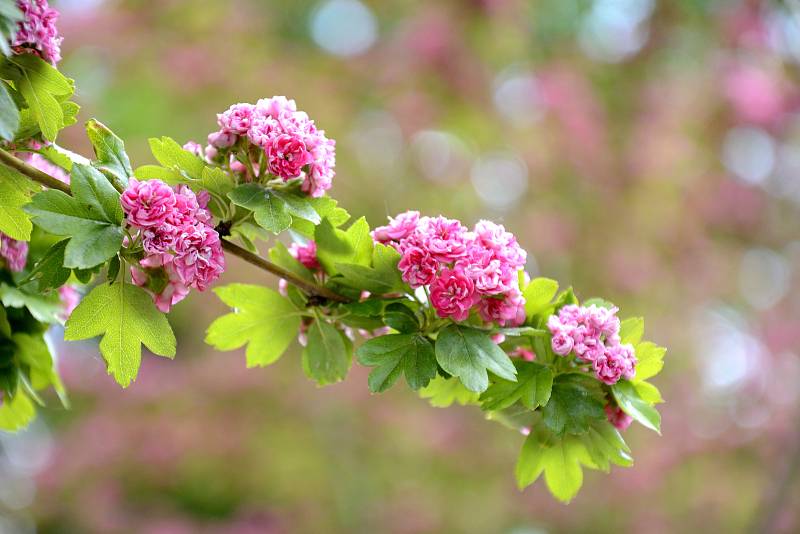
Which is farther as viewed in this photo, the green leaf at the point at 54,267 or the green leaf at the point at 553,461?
the green leaf at the point at 553,461

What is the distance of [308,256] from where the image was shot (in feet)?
3.64

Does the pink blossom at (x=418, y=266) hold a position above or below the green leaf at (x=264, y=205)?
below

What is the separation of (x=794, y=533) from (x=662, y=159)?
2054 millimetres

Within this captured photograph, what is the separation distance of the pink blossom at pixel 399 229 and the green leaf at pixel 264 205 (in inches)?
5.7

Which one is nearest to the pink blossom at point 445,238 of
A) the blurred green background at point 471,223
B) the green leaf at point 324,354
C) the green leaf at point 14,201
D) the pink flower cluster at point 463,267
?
the pink flower cluster at point 463,267

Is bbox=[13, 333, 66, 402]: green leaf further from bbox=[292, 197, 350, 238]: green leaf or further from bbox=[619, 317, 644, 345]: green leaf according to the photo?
bbox=[619, 317, 644, 345]: green leaf

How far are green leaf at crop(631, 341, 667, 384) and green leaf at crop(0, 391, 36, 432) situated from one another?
92 centimetres

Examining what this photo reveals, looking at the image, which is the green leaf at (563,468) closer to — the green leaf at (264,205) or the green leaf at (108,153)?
the green leaf at (264,205)

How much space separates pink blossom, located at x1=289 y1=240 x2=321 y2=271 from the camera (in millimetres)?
1106

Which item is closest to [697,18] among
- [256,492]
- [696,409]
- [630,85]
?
[630,85]

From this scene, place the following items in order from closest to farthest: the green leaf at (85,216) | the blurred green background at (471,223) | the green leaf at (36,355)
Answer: the green leaf at (85,216)
the green leaf at (36,355)
the blurred green background at (471,223)

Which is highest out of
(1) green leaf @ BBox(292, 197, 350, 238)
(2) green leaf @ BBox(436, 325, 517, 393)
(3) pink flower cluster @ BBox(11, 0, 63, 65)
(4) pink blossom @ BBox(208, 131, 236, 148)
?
(3) pink flower cluster @ BBox(11, 0, 63, 65)

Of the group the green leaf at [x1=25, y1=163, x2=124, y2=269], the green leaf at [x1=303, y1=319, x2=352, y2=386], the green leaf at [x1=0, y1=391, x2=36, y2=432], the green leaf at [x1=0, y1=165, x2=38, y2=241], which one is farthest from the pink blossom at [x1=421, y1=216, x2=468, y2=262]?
the green leaf at [x1=0, y1=391, x2=36, y2=432]

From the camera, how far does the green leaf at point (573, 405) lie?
1.01 meters
